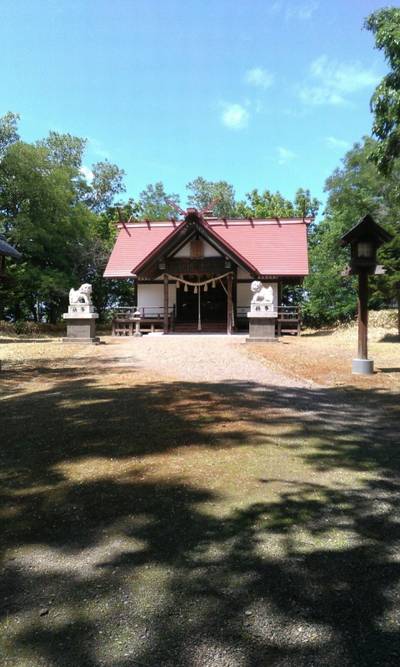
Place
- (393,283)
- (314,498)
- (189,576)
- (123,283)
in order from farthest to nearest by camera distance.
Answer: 1. (123,283)
2. (393,283)
3. (314,498)
4. (189,576)

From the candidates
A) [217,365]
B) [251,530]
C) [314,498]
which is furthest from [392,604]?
[217,365]

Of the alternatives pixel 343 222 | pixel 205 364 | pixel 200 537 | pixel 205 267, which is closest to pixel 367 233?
pixel 205 364

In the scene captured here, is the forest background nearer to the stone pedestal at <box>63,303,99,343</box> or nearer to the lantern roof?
the stone pedestal at <box>63,303,99,343</box>

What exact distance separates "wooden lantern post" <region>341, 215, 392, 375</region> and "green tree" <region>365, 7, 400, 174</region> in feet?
15.8

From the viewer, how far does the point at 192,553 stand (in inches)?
101

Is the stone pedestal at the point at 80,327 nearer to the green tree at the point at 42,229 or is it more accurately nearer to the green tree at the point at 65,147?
the green tree at the point at 42,229

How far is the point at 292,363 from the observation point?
10.4m

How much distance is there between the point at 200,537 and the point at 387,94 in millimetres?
12802

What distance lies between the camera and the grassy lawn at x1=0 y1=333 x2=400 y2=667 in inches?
75.6

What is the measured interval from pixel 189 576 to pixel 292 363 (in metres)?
8.28

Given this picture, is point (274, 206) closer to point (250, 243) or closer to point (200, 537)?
point (250, 243)

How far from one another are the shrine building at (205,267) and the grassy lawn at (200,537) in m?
15.8

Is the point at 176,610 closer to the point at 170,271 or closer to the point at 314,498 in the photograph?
the point at 314,498

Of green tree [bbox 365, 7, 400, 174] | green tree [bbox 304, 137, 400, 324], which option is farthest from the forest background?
green tree [bbox 365, 7, 400, 174]
